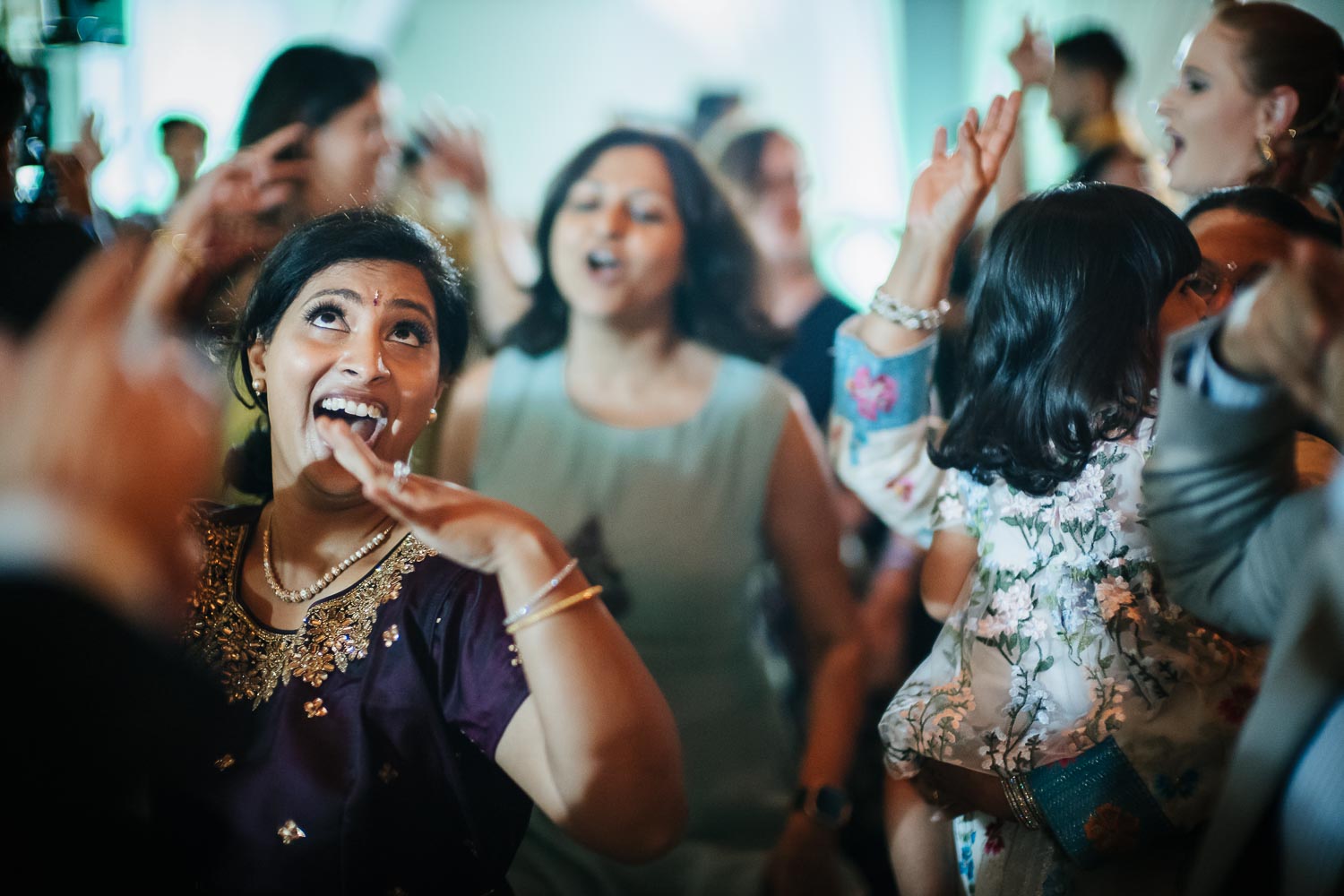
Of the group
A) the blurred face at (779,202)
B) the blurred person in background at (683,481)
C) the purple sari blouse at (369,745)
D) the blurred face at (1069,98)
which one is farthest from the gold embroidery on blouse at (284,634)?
the blurred face at (1069,98)

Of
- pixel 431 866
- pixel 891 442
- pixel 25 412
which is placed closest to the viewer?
pixel 25 412

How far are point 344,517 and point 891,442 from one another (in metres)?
0.68

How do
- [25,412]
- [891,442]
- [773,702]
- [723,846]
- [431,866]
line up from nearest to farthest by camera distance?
[25,412], [431,866], [891,442], [723,846], [773,702]

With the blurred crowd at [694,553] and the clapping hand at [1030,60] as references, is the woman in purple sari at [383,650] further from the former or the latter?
the clapping hand at [1030,60]

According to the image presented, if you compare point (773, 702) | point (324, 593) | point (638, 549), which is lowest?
point (773, 702)

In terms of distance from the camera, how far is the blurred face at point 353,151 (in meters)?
2.07

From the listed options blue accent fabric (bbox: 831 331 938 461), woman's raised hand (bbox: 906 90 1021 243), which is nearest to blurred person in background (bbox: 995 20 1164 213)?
woman's raised hand (bbox: 906 90 1021 243)

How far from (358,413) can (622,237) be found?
0.76m

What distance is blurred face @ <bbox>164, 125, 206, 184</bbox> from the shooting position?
84.0 inches

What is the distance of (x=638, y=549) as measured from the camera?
1698mm

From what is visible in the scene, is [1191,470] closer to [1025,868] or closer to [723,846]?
[1025,868]

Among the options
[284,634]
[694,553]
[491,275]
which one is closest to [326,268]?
[284,634]

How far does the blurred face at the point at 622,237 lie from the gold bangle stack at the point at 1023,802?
3.32ft

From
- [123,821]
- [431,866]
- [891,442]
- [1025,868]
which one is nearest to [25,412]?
[123,821]
